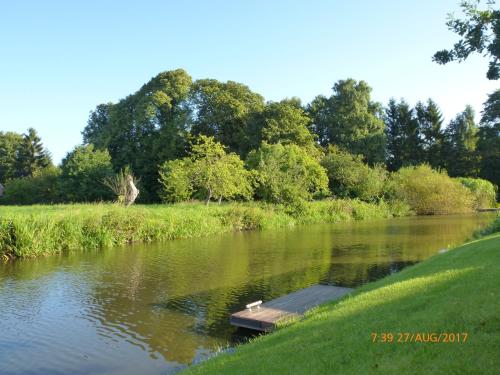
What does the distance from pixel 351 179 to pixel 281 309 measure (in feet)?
120

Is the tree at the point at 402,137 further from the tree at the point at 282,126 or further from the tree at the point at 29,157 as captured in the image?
the tree at the point at 29,157

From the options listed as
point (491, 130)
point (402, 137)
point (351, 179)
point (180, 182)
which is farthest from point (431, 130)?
point (180, 182)

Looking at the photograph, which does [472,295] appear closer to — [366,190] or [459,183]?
[366,190]

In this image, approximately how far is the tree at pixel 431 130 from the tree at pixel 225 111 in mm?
31099

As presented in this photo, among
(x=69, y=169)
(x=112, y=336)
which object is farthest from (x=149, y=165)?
(x=112, y=336)

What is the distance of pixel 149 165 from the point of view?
47.8 m

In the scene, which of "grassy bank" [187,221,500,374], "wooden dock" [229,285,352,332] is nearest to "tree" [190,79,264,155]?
"wooden dock" [229,285,352,332]

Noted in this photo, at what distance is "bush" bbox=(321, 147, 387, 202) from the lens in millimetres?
45344

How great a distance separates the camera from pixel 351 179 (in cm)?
4534

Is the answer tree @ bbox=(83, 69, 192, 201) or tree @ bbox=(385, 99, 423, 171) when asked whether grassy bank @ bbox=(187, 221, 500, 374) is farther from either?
tree @ bbox=(385, 99, 423, 171)

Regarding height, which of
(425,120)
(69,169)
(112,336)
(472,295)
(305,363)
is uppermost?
(425,120)

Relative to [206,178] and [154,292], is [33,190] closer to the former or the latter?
[206,178]

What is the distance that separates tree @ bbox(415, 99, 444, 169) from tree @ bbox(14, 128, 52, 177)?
5809 centimetres

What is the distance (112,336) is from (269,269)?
8.04 metres
